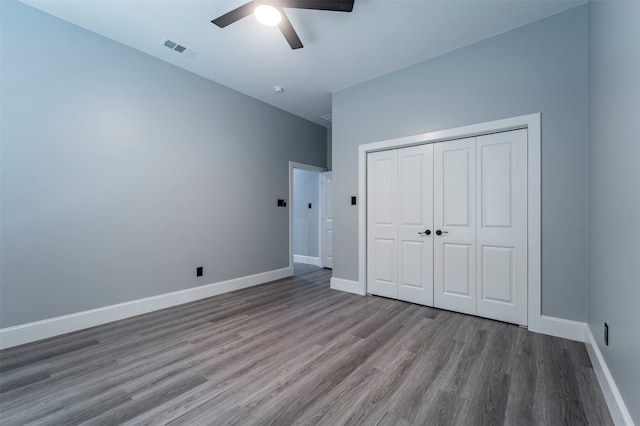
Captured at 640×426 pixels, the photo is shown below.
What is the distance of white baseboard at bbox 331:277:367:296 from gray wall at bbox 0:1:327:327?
1.48 m

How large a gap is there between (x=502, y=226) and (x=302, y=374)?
247 cm

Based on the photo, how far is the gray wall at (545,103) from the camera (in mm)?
2393

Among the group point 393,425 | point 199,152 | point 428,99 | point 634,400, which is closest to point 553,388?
point 634,400

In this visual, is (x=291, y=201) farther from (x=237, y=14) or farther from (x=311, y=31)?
(x=237, y=14)

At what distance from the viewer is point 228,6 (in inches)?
95.6

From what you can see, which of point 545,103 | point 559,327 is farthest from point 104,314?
point 545,103

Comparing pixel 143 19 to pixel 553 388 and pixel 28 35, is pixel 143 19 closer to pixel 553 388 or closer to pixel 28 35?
pixel 28 35

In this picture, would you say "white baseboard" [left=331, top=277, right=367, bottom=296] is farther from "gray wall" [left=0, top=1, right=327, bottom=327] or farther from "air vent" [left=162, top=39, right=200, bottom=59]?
"air vent" [left=162, top=39, right=200, bottom=59]

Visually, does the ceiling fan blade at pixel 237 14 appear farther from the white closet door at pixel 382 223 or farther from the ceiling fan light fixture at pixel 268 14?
the white closet door at pixel 382 223

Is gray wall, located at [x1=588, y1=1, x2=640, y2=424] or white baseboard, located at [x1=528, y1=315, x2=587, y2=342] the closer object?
gray wall, located at [x1=588, y1=1, x2=640, y2=424]

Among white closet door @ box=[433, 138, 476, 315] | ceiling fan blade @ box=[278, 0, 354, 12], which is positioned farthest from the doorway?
ceiling fan blade @ box=[278, 0, 354, 12]

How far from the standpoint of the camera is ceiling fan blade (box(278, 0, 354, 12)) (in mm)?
2080

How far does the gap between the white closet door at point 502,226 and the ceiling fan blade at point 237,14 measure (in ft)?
8.67

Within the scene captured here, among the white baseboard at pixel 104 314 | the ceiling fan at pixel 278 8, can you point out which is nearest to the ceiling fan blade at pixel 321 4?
the ceiling fan at pixel 278 8
